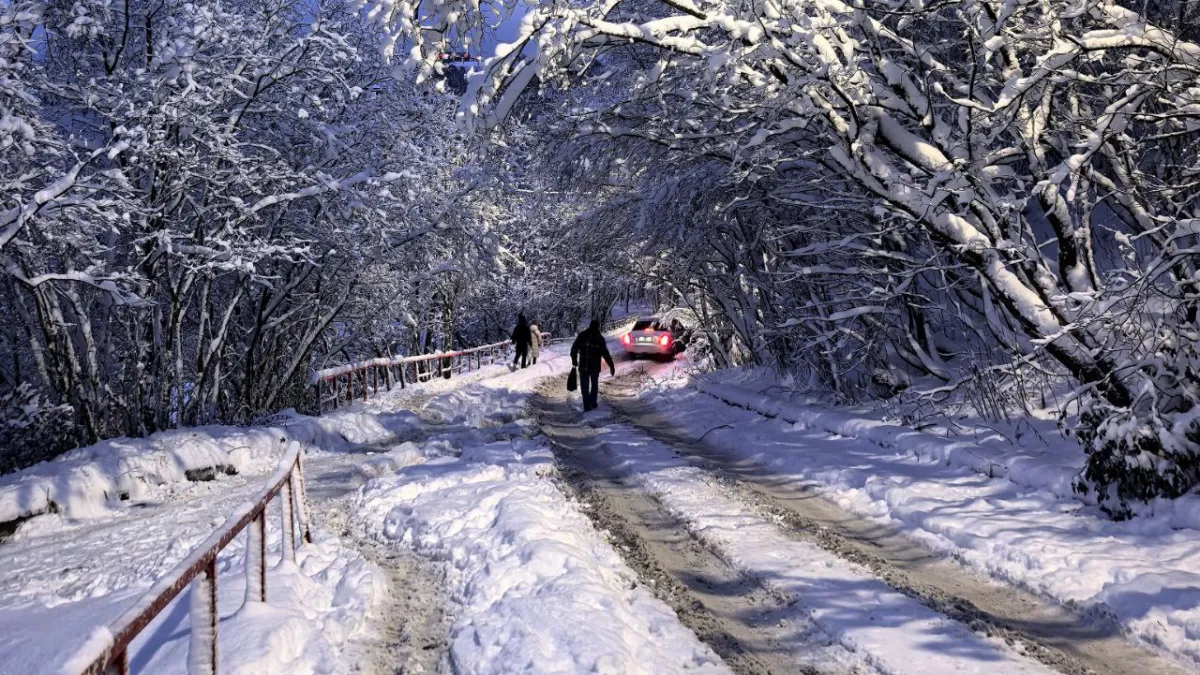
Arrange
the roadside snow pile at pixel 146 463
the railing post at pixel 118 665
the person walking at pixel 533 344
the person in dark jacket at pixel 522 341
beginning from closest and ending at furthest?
the railing post at pixel 118 665
the roadside snow pile at pixel 146 463
the person in dark jacket at pixel 522 341
the person walking at pixel 533 344

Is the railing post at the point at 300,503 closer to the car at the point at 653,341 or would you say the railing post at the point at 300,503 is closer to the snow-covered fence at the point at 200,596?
the snow-covered fence at the point at 200,596

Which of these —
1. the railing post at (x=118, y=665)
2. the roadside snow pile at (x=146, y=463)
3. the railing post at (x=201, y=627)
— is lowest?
the roadside snow pile at (x=146, y=463)

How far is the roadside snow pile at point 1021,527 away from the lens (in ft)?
16.1

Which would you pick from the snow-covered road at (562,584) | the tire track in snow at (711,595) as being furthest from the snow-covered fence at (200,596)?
the tire track in snow at (711,595)

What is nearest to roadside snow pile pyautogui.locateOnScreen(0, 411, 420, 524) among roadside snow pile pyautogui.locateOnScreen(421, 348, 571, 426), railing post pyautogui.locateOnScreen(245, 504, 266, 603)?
roadside snow pile pyautogui.locateOnScreen(421, 348, 571, 426)

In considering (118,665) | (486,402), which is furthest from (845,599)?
(486,402)

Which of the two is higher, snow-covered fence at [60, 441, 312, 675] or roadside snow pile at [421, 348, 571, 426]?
snow-covered fence at [60, 441, 312, 675]

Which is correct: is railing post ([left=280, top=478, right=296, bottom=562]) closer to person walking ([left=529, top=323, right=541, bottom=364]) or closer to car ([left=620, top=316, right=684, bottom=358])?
person walking ([left=529, top=323, right=541, bottom=364])

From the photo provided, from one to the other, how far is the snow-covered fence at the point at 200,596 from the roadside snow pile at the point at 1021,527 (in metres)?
5.02

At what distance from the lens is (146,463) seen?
32.0 feet

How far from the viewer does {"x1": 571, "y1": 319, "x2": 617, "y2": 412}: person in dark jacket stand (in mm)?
17156

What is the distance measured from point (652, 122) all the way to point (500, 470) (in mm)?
5602

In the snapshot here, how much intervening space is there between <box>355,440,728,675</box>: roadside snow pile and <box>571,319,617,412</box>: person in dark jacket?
7.81 meters

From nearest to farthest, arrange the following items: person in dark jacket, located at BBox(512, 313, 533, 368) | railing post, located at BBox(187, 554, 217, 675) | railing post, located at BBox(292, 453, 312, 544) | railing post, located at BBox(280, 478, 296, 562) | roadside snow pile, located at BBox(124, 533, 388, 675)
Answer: railing post, located at BBox(187, 554, 217, 675) → roadside snow pile, located at BBox(124, 533, 388, 675) → railing post, located at BBox(280, 478, 296, 562) → railing post, located at BBox(292, 453, 312, 544) → person in dark jacket, located at BBox(512, 313, 533, 368)
